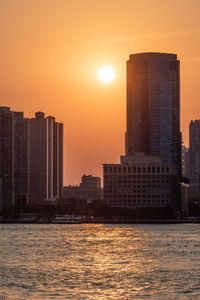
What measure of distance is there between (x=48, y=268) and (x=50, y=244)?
58.7m

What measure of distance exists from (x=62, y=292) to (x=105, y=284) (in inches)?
306

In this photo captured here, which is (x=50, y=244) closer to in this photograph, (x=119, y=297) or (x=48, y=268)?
(x=48, y=268)

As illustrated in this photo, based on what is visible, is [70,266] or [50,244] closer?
[70,266]

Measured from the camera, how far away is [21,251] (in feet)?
479

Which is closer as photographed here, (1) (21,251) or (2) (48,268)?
(2) (48,268)

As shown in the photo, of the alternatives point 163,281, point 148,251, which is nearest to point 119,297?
point 163,281

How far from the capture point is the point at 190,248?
156 metres

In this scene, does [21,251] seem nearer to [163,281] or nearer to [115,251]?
[115,251]

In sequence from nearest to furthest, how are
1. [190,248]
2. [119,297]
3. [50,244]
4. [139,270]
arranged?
[119,297], [139,270], [190,248], [50,244]

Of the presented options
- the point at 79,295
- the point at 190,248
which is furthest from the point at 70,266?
the point at 190,248

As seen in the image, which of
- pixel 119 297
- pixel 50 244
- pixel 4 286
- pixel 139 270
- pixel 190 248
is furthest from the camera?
pixel 50 244

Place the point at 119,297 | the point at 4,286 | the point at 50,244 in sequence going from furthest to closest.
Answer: the point at 50,244 → the point at 4,286 → the point at 119,297

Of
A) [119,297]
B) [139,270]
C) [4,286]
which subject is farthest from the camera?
[139,270]

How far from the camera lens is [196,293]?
87.1 m
